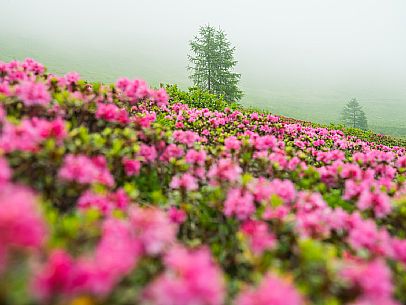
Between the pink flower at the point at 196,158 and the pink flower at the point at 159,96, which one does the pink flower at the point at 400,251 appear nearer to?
the pink flower at the point at 196,158

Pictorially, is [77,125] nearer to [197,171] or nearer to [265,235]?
[197,171]

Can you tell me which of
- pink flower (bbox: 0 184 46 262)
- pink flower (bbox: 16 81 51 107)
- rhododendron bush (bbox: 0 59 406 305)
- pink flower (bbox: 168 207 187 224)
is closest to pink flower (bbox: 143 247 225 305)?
rhododendron bush (bbox: 0 59 406 305)

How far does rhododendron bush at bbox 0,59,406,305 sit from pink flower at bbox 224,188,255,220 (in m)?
0.02

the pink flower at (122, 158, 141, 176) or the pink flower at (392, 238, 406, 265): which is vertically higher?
the pink flower at (122, 158, 141, 176)

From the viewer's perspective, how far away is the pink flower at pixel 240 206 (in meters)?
2.77

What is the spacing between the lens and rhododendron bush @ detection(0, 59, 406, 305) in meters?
1.42

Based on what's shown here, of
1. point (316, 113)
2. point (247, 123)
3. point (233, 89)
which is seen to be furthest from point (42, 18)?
point (247, 123)

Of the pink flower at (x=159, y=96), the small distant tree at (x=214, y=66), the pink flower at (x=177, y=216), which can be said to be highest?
the small distant tree at (x=214, y=66)

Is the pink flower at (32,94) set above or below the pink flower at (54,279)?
above

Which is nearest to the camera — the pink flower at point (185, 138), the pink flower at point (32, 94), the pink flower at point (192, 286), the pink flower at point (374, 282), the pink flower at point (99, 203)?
the pink flower at point (192, 286)

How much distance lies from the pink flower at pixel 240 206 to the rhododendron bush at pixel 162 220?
2cm

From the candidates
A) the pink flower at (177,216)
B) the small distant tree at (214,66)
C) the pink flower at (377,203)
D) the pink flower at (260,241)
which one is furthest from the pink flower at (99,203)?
the small distant tree at (214,66)

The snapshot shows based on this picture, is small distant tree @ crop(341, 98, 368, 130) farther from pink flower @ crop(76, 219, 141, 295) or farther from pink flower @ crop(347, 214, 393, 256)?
pink flower @ crop(76, 219, 141, 295)

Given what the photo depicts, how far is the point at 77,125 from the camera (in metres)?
3.85
